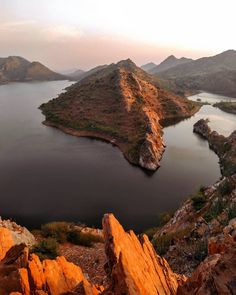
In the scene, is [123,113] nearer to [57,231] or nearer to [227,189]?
[227,189]

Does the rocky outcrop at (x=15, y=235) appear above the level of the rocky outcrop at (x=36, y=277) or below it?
below

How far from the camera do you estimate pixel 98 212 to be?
6000 centimetres

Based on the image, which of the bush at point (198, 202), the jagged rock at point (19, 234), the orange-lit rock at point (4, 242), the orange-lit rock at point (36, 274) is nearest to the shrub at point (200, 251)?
the bush at point (198, 202)

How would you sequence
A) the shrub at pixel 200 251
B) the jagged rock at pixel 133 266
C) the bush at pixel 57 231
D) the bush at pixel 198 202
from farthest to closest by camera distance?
1. the bush at pixel 198 202
2. the bush at pixel 57 231
3. the shrub at pixel 200 251
4. the jagged rock at pixel 133 266

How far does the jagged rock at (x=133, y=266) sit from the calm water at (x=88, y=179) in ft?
119

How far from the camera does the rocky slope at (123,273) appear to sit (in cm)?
1349

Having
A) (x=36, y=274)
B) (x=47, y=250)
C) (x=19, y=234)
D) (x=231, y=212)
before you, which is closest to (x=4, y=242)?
(x=36, y=274)

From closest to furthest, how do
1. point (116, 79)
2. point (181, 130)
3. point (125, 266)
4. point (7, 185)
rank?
point (125, 266), point (7, 185), point (181, 130), point (116, 79)

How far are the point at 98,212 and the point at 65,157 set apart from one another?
119 ft

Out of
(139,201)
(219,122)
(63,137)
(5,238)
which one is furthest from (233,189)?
(219,122)

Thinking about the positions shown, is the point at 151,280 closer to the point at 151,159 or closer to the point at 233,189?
A: the point at 233,189

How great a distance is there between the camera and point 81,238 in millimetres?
42375

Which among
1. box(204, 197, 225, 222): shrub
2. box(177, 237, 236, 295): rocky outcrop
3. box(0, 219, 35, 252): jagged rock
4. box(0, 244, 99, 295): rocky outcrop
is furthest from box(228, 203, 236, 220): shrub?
box(0, 219, 35, 252): jagged rock

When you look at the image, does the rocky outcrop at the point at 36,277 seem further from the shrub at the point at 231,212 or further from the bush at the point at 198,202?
the bush at the point at 198,202
